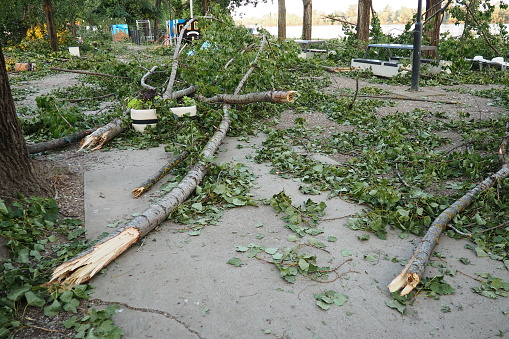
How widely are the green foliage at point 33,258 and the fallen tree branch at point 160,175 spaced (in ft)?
2.31

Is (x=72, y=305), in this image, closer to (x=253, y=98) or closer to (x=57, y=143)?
(x=57, y=143)

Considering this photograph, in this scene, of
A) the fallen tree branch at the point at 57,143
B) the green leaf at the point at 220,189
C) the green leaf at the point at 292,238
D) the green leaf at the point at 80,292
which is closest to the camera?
the green leaf at the point at 80,292

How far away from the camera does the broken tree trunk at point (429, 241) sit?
262 centimetres

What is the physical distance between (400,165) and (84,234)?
3484mm

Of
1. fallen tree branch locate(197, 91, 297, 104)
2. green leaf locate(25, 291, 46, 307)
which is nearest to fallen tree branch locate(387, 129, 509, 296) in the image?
green leaf locate(25, 291, 46, 307)

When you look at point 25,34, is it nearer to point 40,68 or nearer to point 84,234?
point 40,68

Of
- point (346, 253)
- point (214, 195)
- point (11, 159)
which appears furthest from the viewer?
point (214, 195)

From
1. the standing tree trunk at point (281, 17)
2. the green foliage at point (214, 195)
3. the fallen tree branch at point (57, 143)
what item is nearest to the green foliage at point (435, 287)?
the green foliage at point (214, 195)

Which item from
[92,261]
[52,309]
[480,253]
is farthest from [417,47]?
[52,309]

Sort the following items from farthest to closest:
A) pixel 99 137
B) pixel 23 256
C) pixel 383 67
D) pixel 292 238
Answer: pixel 383 67 < pixel 99 137 < pixel 292 238 < pixel 23 256

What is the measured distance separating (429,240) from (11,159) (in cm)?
347

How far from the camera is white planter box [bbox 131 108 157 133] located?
6.29 m

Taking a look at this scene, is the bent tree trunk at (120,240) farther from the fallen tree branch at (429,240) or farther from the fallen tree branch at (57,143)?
the fallen tree branch at (57,143)

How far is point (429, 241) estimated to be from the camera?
304 cm
